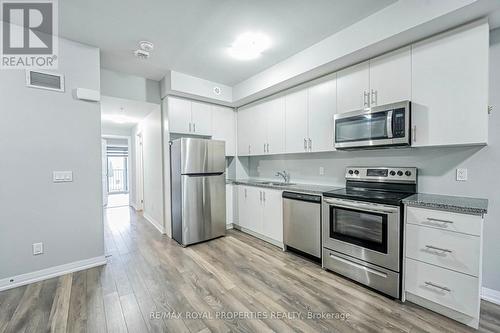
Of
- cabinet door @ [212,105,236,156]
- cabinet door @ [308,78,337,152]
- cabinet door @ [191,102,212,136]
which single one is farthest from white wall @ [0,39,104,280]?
cabinet door @ [308,78,337,152]

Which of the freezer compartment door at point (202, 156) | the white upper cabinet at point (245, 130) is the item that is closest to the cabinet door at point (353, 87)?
the white upper cabinet at point (245, 130)

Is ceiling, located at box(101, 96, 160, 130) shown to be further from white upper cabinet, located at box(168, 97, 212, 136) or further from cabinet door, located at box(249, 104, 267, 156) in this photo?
cabinet door, located at box(249, 104, 267, 156)

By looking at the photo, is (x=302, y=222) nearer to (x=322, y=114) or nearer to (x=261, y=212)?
(x=261, y=212)

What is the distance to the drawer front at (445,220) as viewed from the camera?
161cm

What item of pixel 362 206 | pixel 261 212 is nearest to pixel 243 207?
pixel 261 212

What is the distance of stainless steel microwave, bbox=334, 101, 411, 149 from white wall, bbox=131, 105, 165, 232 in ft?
10.4

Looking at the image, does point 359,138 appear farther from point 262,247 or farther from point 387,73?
point 262,247

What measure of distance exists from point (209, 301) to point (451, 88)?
299cm

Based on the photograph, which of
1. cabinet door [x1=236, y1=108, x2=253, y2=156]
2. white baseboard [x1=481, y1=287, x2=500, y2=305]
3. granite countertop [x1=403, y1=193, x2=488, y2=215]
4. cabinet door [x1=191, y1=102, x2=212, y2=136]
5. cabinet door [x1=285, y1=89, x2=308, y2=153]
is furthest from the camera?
cabinet door [x1=236, y1=108, x2=253, y2=156]

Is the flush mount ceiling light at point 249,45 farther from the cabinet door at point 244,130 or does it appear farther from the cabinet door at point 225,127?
the cabinet door at point 225,127

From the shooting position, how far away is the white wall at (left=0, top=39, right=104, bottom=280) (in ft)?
7.27

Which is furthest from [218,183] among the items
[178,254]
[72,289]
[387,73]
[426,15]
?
[426,15]

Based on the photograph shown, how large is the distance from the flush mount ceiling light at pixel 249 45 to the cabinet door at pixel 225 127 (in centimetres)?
142

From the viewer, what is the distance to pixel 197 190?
3.39 meters
